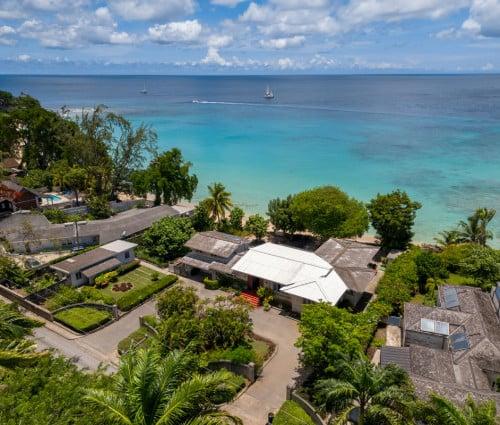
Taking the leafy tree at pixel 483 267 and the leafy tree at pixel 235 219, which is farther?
the leafy tree at pixel 235 219

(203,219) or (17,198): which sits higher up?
(17,198)

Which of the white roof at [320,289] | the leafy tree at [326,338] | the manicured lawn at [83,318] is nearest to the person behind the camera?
the leafy tree at [326,338]

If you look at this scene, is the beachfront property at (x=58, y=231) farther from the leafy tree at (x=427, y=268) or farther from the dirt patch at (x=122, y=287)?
the leafy tree at (x=427, y=268)

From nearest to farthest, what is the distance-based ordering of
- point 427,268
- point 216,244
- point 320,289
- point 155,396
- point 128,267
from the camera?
point 155,396 < point 320,289 < point 427,268 < point 216,244 < point 128,267

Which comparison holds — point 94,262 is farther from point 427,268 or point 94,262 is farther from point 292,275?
point 427,268

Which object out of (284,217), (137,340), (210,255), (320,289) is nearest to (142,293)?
(137,340)

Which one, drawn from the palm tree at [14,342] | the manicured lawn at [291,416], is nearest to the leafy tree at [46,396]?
the palm tree at [14,342]
